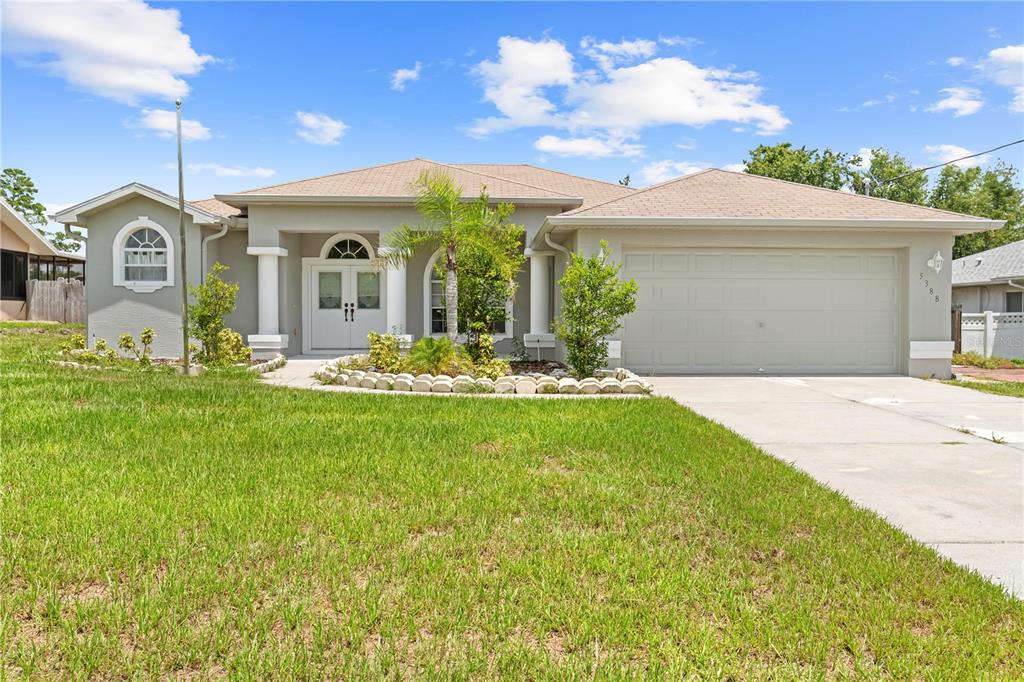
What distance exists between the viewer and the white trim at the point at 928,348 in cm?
1255

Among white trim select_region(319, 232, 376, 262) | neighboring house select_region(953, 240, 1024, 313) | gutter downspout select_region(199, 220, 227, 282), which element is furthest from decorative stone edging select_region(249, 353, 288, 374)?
neighboring house select_region(953, 240, 1024, 313)

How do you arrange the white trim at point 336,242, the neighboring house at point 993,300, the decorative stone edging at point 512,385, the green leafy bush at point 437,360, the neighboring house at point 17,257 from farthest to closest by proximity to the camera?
1. the neighboring house at point 17,257
2. the neighboring house at point 993,300
3. the white trim at point 336,242
4. the green leafy bush at point 437,360
5. the decorative stone edging at point 512,385

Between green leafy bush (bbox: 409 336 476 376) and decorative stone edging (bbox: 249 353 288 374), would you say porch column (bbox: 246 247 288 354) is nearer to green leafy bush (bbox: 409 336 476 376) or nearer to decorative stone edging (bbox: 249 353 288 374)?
decorative stone edging (bbox: 249 353 288 374)

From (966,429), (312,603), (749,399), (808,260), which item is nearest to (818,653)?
(312,603)

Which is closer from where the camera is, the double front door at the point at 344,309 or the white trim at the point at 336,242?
the white trim at the point at 336,242

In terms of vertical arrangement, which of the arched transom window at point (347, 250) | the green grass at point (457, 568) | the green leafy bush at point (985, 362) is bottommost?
the green grass at point (457, 568)

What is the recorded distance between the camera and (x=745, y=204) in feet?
42.0

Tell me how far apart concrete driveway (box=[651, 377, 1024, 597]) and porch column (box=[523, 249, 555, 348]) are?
10.9 ft

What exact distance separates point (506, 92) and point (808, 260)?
18259 mm

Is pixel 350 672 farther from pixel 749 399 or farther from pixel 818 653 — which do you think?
pixel 749 399

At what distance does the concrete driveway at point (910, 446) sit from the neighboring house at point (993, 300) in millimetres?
7836

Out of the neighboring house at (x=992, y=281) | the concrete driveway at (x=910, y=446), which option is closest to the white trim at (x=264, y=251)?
the concrete driveway at (x=910, y=446)

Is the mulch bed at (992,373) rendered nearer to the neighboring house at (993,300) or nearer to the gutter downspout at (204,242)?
the neighboring house at (993,300)

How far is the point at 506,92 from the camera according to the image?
2784 centimetres
